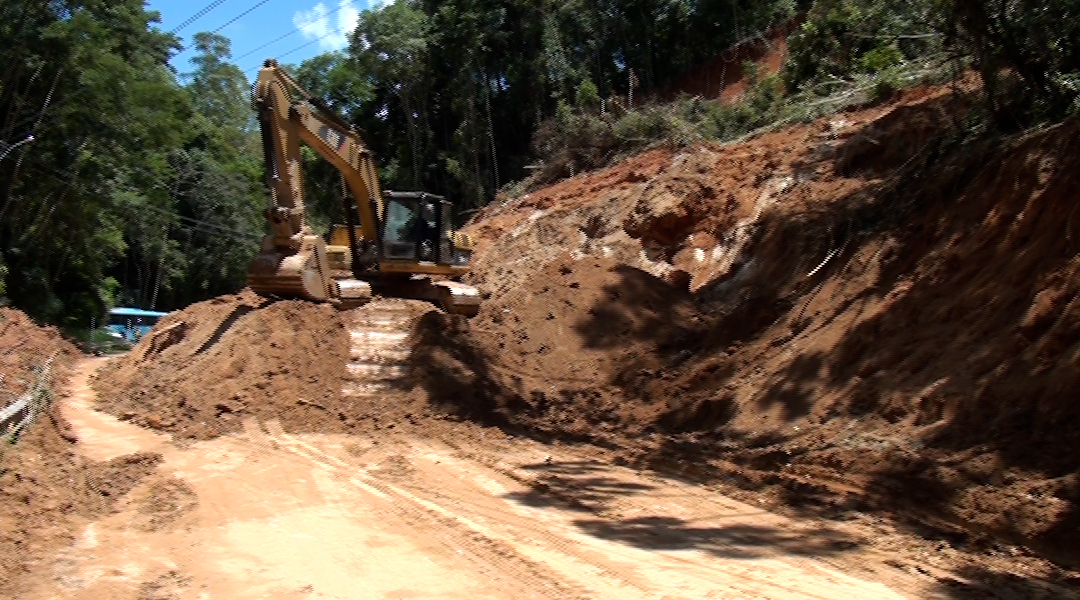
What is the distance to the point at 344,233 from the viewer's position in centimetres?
1791

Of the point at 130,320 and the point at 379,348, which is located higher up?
the point at 379,348

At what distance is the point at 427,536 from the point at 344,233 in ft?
38.9

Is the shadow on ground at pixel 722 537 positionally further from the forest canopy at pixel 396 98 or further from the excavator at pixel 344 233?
the excavator at pixel 344 233

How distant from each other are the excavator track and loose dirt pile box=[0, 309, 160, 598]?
3.69 meters

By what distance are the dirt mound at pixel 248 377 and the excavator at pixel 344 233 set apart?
27.2 inches

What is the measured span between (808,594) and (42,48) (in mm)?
26674

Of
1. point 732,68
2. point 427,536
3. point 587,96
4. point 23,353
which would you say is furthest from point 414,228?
point 732,68

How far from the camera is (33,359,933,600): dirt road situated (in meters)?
5.70

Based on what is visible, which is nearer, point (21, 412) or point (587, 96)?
point (21, 412)

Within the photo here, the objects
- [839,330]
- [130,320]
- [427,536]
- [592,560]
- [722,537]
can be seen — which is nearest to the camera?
[592,560]

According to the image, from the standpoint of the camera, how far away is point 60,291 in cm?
3362

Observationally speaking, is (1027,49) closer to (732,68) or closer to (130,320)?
(732,68)

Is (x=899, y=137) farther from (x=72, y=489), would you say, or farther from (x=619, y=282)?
(x=72, y=489)

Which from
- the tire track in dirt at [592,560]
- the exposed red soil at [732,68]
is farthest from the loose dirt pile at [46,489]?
the exposed red soil at [732,68]
